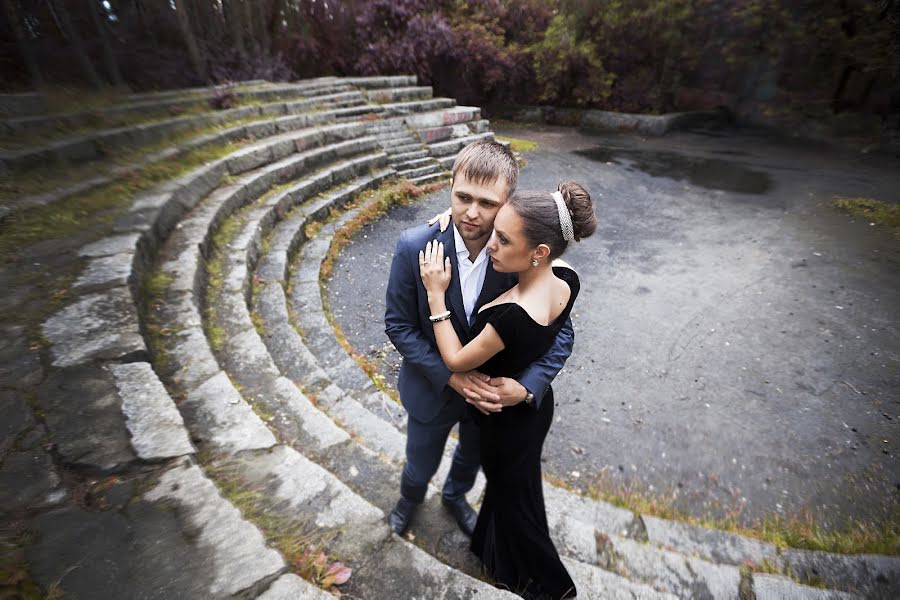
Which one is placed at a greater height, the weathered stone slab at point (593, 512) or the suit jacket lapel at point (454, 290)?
the suit jacket lapel at point (454, 290)

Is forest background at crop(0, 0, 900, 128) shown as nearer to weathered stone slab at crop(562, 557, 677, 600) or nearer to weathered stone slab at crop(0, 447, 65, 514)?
weathered stone slab at crop(0, 447, 65, 514)

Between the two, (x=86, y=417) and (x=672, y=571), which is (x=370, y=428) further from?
(x=672, y=571)

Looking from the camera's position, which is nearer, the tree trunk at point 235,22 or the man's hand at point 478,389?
the man's hand at point 478,389

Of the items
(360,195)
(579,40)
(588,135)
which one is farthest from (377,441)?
(579,40)

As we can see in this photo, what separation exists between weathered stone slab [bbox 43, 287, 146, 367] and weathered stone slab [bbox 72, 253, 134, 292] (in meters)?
0.14

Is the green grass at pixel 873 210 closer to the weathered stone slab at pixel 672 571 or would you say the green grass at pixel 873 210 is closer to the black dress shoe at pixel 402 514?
the weathered stone slab at pixel 672 571

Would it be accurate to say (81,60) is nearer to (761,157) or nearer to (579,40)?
(579,40)

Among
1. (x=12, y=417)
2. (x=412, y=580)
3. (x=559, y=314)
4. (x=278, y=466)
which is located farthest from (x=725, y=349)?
(x=12, y=417)

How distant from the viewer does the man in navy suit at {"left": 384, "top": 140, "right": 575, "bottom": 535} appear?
1.59 meters

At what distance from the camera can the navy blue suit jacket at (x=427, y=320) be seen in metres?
1.69

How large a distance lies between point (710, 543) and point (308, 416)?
2.54 metres

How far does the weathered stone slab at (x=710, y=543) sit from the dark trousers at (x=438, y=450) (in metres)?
1.20

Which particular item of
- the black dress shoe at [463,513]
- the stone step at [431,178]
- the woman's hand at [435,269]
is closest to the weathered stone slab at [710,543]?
the black dress shoe at [463,513]

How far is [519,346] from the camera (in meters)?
1.57
